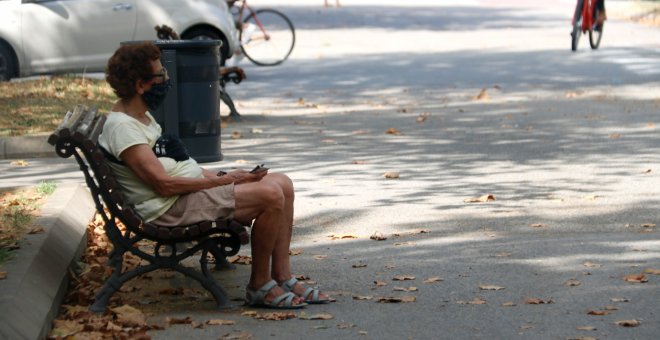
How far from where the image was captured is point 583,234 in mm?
8680

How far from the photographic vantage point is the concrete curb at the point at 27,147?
42.4ft

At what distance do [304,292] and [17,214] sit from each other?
84.0 inches

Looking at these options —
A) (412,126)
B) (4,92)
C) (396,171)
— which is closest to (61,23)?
(4,92)

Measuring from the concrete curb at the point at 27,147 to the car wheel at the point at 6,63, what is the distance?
5.68 m

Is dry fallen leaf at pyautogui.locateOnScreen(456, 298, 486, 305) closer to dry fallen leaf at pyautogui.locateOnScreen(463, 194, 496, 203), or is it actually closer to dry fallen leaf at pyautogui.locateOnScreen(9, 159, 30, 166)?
dry fallen leaf at pyautogui.locateOnScreen(463, 194, 496, 203)

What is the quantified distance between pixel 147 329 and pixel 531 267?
2377 mm

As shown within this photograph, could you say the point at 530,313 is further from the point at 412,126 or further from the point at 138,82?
the point at 412,126

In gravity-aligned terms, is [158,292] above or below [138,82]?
below

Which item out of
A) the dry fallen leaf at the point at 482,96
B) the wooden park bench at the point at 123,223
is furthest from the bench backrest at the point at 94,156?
the dry fallen leaf at the point at 482,96

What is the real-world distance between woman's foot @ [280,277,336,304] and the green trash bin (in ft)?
7.08

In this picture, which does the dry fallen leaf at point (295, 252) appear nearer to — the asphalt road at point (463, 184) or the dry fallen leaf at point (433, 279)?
the asphalt road at point (463, 184)

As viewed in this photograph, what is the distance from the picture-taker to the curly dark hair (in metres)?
6.53

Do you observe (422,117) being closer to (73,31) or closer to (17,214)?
(73,31)

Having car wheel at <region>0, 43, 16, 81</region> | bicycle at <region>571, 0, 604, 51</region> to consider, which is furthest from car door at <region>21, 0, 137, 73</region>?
bicycle at <region>571, 0, 604, 51</region>
